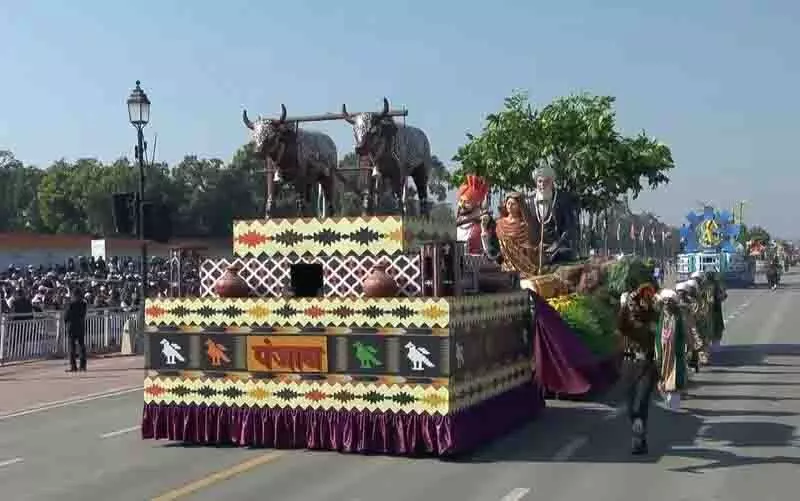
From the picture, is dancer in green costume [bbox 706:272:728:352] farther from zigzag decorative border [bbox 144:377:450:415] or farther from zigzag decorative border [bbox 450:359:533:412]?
zigzag decorative border [bbox 144:377:450:415]

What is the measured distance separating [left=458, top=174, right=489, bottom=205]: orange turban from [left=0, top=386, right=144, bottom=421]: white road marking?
7494 mm

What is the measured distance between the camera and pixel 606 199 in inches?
1004

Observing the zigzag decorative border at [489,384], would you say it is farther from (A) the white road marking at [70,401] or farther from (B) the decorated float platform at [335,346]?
(A) the white road marking at [70,401]

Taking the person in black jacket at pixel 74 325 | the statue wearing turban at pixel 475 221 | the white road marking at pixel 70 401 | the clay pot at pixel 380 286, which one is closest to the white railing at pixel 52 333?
the person in black jacket at pixel 74 325

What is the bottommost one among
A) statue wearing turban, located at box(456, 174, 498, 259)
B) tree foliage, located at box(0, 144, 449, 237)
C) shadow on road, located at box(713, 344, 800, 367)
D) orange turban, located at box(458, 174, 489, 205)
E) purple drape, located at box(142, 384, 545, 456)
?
shadow on road, located at box(713, 344, 800, 367)

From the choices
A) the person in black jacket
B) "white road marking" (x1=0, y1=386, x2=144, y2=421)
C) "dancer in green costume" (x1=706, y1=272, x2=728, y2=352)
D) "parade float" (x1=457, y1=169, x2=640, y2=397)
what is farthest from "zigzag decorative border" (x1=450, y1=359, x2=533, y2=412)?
the person in black jacket

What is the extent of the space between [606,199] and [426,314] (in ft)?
53.5

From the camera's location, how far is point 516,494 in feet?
28.5

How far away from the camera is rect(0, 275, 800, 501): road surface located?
8.84m

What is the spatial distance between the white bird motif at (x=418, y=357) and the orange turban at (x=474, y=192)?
35.5 feet

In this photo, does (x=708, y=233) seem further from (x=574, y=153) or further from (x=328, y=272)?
(x=328, y=272)

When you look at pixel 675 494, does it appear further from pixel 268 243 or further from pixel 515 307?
pixel 268 243

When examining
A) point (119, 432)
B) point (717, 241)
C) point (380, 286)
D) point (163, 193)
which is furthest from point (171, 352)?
point (163, 193)

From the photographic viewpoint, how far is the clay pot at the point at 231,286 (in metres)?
11.1
